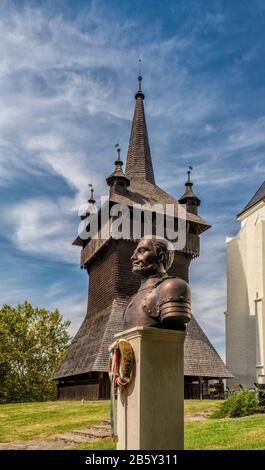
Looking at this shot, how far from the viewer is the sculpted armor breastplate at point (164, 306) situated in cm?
592

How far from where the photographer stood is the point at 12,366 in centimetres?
4431

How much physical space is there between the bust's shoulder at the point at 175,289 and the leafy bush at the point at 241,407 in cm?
980

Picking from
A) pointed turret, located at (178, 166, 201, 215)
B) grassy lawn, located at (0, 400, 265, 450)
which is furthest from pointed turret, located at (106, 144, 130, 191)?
grassy lawn, located at (0, 400, 265, 450)

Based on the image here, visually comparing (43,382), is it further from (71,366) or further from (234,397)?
(234,397)

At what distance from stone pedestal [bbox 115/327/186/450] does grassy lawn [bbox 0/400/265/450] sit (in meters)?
3.88

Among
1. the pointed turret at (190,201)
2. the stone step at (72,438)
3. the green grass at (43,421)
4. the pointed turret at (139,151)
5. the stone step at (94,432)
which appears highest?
the pointed turret at (139,151)

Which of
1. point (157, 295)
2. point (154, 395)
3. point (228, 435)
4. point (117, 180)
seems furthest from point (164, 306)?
point (117, 180)

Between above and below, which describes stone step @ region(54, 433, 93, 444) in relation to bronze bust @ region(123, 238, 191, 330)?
below

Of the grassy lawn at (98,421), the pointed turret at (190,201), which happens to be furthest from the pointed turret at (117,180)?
the grassy lawn at (98,421)

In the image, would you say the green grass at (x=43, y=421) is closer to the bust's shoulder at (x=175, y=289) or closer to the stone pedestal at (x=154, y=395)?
the stone pedestal at (x=154, y=395)

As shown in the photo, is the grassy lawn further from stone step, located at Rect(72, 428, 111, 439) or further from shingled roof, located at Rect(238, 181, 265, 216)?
shingled roof, located at Rect(238, 181, 265, 216)

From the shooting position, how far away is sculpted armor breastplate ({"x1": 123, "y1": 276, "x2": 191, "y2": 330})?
5922 mm
